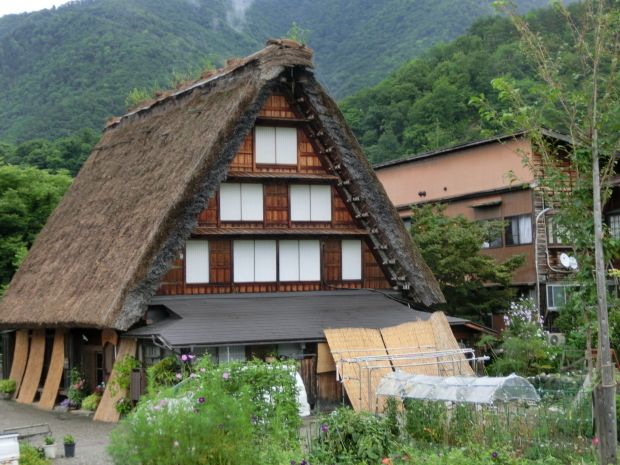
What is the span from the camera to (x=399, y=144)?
57.0m

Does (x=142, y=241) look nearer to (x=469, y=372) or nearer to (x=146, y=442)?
(x=469, y=372)

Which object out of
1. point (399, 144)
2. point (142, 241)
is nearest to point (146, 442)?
point (142, 241)

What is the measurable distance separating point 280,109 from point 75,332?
8.82 metres

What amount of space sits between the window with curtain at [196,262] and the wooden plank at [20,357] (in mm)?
7703

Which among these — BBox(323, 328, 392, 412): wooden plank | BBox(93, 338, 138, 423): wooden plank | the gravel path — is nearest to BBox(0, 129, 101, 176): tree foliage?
the gravel path

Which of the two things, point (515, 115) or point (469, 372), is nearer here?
point (515, 115)

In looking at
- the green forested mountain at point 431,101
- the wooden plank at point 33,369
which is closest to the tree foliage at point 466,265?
the wooden plank at point 33,369

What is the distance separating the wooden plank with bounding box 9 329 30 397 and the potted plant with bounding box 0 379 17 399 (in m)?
0.13

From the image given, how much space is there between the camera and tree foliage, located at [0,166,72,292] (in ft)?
112

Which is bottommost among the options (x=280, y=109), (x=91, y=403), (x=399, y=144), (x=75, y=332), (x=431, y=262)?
(x=91, y=403)

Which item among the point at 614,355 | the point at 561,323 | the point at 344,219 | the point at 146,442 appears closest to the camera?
the point at 146,442

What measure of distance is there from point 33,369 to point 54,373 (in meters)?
1.94

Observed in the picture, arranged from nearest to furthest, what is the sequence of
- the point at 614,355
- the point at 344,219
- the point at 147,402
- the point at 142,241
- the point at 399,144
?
the point at 147,402 < the point at 142,241 < the point at 614,355 < the point at 344,219 < the point at 399,144

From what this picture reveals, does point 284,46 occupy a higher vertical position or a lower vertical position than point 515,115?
higher
